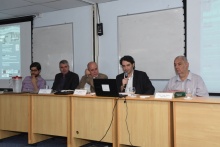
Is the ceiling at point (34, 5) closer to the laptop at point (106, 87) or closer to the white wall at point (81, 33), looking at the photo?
the white wall at point (81, 33)

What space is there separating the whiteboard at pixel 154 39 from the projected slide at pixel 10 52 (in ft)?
8.36

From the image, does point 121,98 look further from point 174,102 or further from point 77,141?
point 77,141

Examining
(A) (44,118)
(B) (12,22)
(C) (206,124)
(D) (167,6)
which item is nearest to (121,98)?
(C) (206,124)

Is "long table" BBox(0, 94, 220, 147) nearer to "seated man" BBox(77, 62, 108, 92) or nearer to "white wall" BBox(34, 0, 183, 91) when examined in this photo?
"seated man" BBox(77, 62, 108, 92)

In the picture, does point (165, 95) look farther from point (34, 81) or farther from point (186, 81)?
point (34, 81)

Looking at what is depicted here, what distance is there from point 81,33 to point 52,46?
77cm

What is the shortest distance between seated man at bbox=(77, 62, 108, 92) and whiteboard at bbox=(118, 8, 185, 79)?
28.2 inches

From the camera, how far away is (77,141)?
11.5 ft

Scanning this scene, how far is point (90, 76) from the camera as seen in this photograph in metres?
4.15

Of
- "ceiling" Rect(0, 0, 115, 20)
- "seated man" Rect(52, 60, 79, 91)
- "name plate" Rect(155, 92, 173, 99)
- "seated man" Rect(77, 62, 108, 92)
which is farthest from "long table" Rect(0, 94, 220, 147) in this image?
"ceiling" Rect(0, 0, 115, 20)

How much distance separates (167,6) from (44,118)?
8.16 feet

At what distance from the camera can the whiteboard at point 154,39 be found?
4.04 metres

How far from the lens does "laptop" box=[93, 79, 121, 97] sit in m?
3.03

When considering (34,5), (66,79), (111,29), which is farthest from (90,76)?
(34,5)
